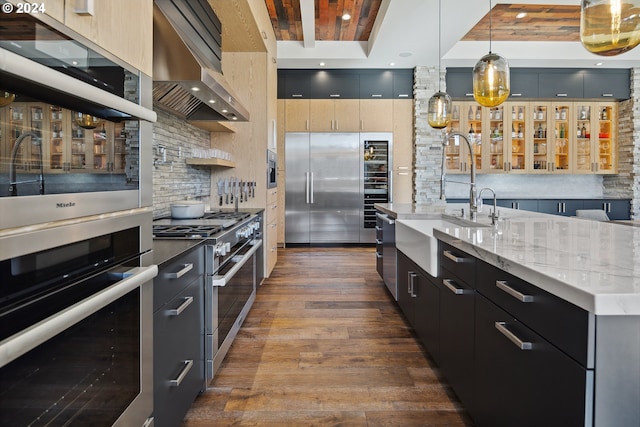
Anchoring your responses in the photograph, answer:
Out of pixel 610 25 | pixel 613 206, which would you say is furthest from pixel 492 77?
pixel 613 206

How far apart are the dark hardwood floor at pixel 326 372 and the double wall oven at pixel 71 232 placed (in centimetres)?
75

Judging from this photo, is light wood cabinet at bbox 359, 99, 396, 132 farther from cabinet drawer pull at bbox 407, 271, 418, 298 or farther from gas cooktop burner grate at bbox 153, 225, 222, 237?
gas cooktop burner grate at bbox 153, 225, 222, 237

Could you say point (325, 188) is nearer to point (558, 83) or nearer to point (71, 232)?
point (558, 83)

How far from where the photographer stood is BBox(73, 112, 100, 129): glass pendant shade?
36.9 inches

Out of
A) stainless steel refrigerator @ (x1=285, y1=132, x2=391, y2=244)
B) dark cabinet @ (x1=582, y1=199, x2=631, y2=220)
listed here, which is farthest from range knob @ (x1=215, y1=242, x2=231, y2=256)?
dark cabinet @ (x1=582, y1=199, x2=631, y2=220)

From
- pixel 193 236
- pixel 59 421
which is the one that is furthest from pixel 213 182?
pixel 59 421

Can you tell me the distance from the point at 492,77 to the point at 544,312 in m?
2.16

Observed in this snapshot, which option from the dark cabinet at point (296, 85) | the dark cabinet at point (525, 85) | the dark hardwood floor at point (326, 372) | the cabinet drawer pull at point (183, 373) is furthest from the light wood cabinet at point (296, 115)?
the cabinet drawer pull at point (183, 373)

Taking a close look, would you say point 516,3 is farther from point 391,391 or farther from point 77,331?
point 77,331

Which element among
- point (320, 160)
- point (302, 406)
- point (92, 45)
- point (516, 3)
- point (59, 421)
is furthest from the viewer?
point (320, 160)

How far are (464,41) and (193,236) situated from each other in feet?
18.5

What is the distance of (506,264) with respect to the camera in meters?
1.22

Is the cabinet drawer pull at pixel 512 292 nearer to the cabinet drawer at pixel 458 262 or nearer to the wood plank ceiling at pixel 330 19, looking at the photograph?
the cabinet drawer at pixel 458 262

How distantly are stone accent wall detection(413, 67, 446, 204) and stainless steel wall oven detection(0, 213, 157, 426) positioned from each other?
5.69m
